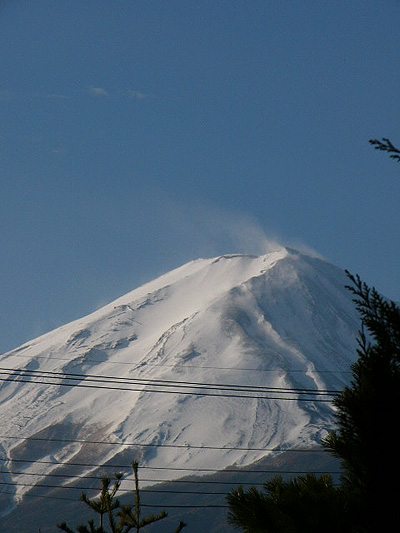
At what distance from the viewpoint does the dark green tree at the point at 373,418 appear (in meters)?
5.30

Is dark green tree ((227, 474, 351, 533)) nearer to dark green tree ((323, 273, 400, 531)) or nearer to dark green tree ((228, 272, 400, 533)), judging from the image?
dark green tree ((228, 272, 400, 533))

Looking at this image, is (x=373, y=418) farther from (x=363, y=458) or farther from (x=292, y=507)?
(x=292, y=507)

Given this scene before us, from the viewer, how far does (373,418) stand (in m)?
5.44

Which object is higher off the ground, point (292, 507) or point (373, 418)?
point (373, 418)

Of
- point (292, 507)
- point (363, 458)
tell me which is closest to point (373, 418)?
point (363, 458)

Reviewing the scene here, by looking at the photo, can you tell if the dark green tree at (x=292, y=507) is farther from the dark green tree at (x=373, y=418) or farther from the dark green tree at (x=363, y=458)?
the dark green tree at (x=373, y=418)

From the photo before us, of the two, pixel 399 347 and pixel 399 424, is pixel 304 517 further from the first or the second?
pixel 399 347

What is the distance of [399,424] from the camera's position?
539 cm

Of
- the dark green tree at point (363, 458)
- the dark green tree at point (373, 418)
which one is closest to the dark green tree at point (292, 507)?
the dark green tree at point (363, 458)

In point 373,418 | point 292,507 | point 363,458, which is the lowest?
point 292,507

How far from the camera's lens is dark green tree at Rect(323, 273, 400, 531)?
5301mm

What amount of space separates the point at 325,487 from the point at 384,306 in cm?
114

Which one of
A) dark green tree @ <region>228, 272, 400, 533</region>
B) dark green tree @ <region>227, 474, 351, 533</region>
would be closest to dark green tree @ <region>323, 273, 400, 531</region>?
dark green tree @ <region>228, 272, 400, 533</region>

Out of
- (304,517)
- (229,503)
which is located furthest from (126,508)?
(304,517)
